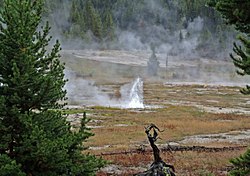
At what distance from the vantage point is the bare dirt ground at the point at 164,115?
25688mm

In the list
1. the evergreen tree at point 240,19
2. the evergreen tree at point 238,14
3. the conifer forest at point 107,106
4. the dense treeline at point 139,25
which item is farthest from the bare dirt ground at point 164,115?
the dense treeline at point 139,25

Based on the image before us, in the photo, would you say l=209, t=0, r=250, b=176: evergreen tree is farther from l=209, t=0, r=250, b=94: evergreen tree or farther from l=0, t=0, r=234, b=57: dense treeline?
l=0, t=0, r=234, b=57: dense treeline

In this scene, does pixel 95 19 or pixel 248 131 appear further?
pixel 95 19

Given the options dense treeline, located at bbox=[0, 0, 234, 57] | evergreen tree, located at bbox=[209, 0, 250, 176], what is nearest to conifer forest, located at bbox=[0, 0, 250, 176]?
evergreen tree, located at bbox=[209, 0, 250, 176]

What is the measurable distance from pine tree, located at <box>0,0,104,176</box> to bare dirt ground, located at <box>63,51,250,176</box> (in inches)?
269

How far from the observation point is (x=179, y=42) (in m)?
174

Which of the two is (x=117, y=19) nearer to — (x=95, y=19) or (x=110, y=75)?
(x=95, y=19)

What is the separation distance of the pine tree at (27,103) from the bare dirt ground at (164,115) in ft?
22.4

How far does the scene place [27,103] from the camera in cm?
1002

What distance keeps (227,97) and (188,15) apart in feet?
344

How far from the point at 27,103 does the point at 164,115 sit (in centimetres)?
4514

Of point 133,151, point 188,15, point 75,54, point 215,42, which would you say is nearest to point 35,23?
point 133,151

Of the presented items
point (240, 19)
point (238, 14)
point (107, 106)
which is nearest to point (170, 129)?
point (107, 106)

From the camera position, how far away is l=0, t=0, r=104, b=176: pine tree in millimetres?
9492
